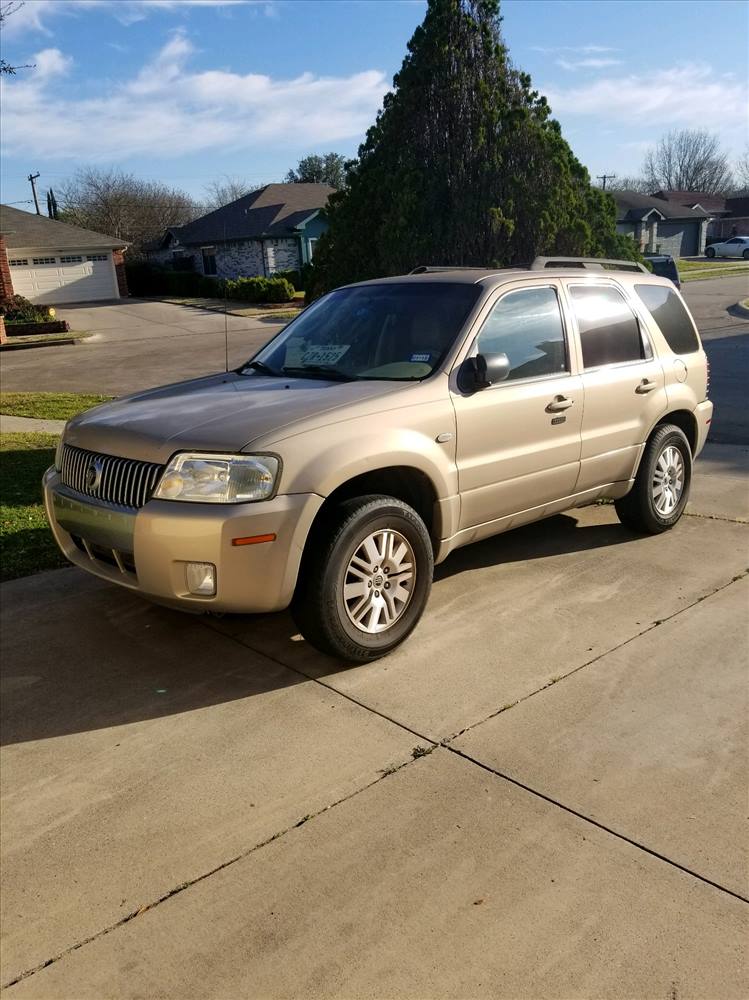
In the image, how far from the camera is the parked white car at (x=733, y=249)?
59.2 m

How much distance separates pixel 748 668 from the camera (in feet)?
13.3

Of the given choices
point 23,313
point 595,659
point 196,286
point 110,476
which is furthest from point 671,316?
point 196,286

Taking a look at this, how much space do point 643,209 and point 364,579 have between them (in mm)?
60799

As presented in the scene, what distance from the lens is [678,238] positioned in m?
64.8

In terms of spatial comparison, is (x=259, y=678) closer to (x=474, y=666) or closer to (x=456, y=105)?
(x=474, y=666)

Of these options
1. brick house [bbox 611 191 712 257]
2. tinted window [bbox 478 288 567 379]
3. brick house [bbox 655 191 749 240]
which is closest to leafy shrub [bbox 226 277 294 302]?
brick house [bbox 611 191 712 257]

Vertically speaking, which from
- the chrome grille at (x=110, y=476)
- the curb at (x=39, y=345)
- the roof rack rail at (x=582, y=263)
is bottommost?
the curb at (x=39, y=345)

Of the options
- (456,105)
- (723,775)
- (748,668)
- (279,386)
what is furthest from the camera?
(456,105)

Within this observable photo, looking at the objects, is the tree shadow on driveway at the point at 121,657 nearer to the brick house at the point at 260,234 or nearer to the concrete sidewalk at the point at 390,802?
the concrete sidewalk at the point at 390,802

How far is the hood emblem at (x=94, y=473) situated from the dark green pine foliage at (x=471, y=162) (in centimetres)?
451

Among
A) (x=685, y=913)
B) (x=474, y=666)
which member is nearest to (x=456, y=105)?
(x=474, y=666)

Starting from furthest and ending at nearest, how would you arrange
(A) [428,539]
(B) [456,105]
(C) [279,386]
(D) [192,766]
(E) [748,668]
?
1. (B) [456,105]
2. (C) [279,386]
3. (A) [428,539]
4. (E) [748,668]
5. (D) [192,766]

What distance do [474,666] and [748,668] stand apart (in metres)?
1.30

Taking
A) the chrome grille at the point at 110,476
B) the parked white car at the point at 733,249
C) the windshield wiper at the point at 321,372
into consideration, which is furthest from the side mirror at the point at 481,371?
the parked white car at the point at 733,249
